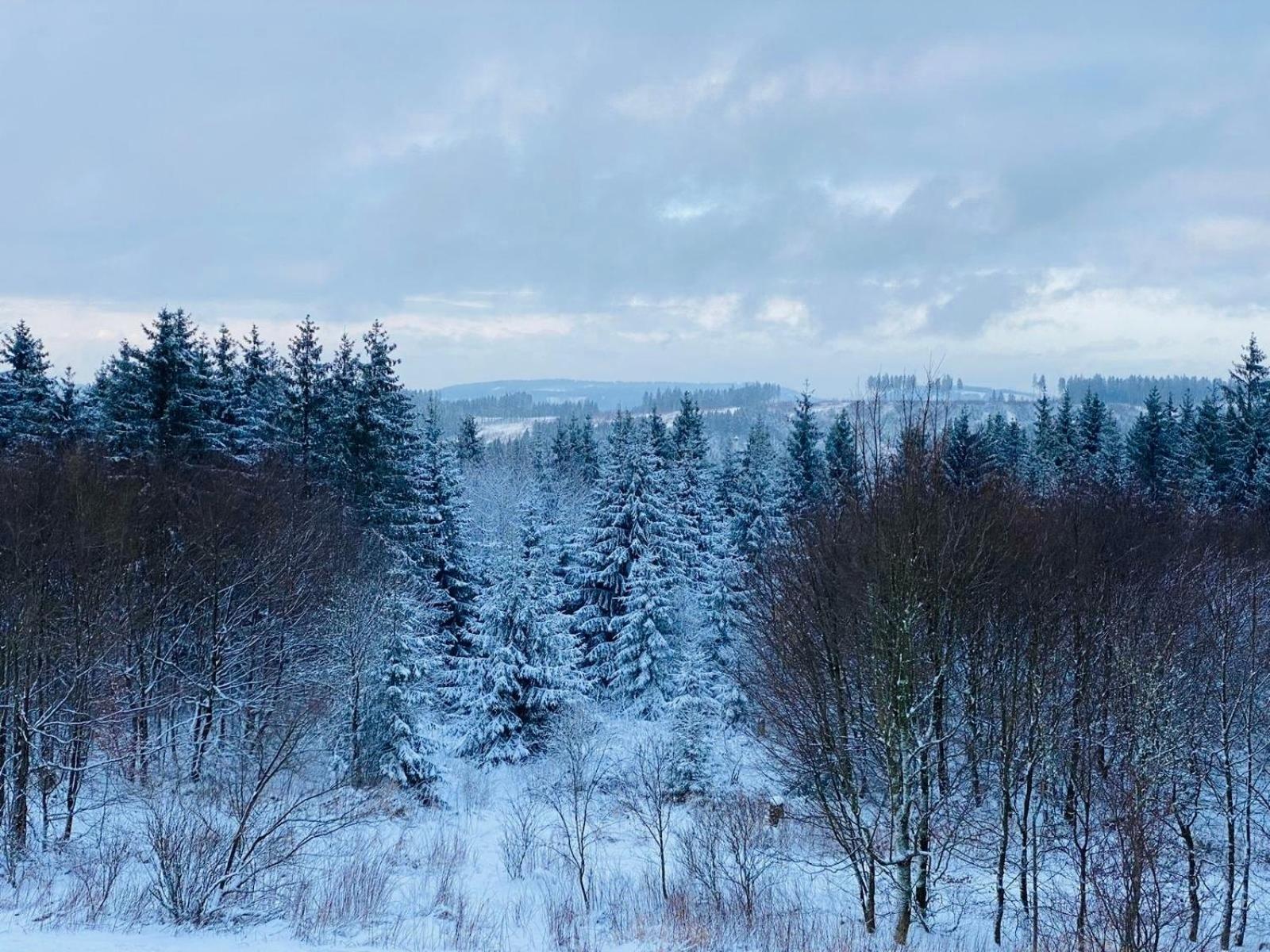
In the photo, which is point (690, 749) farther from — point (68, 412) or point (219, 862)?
point (68, 412)

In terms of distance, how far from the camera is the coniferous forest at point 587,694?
1130 centimetres

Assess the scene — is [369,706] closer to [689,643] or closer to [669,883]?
[669,883]

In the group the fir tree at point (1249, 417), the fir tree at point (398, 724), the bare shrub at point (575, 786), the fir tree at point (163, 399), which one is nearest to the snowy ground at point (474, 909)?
the bare shrub at point (575, 786)

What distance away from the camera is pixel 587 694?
2897 cm

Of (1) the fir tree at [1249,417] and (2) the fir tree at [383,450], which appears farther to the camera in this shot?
(1) the fir tree at [1249,417]

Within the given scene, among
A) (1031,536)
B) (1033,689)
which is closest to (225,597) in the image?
(1033,689)

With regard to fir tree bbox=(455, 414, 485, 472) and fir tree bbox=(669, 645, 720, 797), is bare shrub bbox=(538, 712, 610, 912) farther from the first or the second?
fir tree bbox=(455, 414, 485, 472)

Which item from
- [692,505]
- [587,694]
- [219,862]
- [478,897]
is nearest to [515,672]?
[587,694]

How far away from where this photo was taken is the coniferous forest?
37.1 feet

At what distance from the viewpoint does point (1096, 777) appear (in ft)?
52.4

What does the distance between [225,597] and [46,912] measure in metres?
12.1

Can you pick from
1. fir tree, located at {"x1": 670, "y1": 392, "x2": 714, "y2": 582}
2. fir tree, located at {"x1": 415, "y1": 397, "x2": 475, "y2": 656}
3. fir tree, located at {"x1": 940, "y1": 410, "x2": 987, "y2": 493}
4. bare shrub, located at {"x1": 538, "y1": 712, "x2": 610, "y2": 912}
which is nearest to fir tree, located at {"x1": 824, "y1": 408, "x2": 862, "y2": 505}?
fir tree, located at {"x1": 940, "y1": 410, "x2": 987, "y2": 493}

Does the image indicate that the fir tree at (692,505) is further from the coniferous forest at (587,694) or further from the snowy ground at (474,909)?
the snowy ground at (474,909)

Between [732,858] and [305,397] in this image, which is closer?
[732,858]
